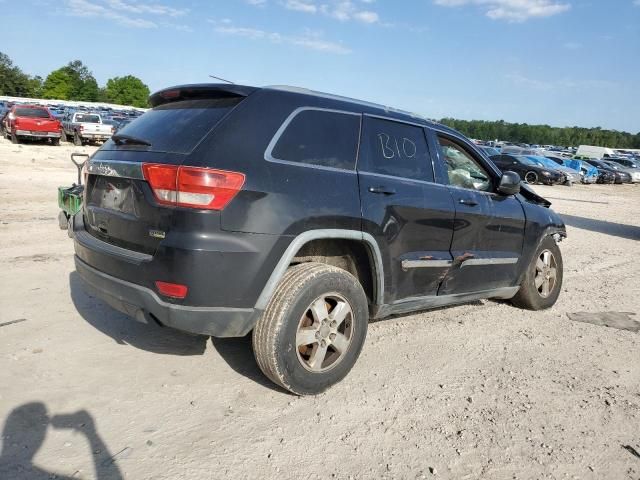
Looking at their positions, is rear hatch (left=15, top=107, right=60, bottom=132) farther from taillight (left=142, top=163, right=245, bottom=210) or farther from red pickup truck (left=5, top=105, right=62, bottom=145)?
taillight (left=142, top=163, right=245, bottom=210)

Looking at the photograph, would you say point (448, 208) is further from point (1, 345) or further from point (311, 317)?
point (1, 345)

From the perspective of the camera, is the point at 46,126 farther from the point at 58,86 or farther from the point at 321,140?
the point at 58,86

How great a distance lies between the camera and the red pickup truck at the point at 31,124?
22.8 m

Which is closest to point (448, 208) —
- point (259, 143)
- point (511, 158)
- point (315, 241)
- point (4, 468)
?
point (315, 241)

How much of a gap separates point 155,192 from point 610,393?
332 centimetres

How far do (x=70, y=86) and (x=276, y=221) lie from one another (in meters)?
135

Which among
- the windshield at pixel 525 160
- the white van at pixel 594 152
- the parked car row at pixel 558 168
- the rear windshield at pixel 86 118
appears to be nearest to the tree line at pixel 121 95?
the white van at pixel 594 152

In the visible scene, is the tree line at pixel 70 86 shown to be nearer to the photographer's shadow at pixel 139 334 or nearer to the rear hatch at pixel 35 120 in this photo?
the rear hatch at pixel 35 120

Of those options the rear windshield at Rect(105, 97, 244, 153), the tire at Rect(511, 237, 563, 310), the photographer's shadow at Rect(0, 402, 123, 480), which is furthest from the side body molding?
the tire at Rect(511, 237, 563, 310)

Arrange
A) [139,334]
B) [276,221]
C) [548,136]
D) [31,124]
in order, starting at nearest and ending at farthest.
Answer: [276,221] < [139,334] < [31,124] < [548,136]

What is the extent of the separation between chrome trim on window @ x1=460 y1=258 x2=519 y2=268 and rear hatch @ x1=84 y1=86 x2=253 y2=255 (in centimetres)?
230

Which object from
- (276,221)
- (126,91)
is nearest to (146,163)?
(276,221)

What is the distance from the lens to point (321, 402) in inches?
131

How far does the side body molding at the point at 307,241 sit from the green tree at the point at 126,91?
13925cm
